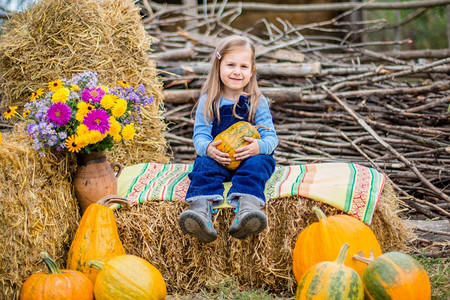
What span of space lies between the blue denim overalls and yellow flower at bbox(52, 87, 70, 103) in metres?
0.94

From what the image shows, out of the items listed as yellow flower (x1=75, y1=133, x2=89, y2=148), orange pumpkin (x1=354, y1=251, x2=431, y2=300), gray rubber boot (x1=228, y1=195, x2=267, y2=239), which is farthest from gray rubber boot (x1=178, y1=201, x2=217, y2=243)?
orange pumpkin (x1=354, y1=251, x2=431, y2=300)

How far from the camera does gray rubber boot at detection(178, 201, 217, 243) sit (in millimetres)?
2748

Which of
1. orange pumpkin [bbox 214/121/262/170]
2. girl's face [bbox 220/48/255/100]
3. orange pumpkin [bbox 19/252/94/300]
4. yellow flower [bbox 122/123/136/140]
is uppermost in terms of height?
girl's face [bbox 220/48/255/100]

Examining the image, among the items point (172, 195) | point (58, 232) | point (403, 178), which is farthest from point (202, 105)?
point (403, 178)

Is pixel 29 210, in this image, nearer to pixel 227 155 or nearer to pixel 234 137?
pixel 227 155

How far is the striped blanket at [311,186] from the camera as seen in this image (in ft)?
9.78

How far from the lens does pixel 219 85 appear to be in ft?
11.7

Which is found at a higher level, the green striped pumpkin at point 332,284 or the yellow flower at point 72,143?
the yellow flower at point 72,143

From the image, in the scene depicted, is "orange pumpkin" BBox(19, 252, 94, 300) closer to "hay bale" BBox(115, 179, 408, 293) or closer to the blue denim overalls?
"hay bale" BBox(115, 179, 408, 293)

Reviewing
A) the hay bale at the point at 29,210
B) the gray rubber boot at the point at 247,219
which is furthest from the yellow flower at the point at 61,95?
the gray rubber boot at the point at 247,219

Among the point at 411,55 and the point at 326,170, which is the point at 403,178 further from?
the point at 411,55

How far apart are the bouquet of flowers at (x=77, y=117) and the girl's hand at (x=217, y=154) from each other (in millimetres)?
568

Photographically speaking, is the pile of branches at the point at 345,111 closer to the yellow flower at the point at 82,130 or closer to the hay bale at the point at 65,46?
the hay bale at the point at 65,46

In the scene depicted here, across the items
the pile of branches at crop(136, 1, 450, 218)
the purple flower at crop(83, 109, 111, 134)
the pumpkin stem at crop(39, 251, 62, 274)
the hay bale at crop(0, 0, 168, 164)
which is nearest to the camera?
the pumpkin stem at crop(39, 251, 62, 274)
